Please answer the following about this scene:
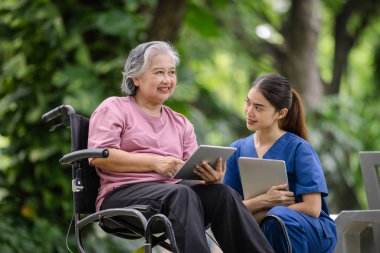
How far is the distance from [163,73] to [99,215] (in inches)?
25.0

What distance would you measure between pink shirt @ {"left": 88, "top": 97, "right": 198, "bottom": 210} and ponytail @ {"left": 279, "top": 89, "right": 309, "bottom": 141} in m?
0.47

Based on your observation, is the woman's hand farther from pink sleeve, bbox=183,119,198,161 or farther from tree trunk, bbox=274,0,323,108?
tree trunk, bbox=274,0,323,108

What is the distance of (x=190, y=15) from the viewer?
20.4 ft

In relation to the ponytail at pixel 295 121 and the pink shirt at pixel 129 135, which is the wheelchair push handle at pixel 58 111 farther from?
the ponytail at pixel 295 121

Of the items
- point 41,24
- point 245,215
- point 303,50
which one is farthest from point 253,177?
point 303,50

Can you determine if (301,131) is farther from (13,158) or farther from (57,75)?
(13,158)

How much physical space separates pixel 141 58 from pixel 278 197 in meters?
0.78

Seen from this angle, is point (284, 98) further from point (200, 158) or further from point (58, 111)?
point (58, 111)

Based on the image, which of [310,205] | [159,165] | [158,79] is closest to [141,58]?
[158,79]

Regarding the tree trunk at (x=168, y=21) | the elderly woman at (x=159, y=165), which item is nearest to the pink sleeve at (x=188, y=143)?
the elderly woman at (x=159, y=165)

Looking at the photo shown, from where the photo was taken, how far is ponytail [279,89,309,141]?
3.53 m

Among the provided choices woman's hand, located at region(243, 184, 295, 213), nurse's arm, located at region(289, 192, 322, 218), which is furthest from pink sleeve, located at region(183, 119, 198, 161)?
nurse's arm, located at region(289, 192, 322, 218)

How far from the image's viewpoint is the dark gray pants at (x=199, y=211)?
2932 mm

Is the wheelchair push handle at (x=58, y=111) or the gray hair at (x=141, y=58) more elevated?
the gray hair at (x=141, y=58)
